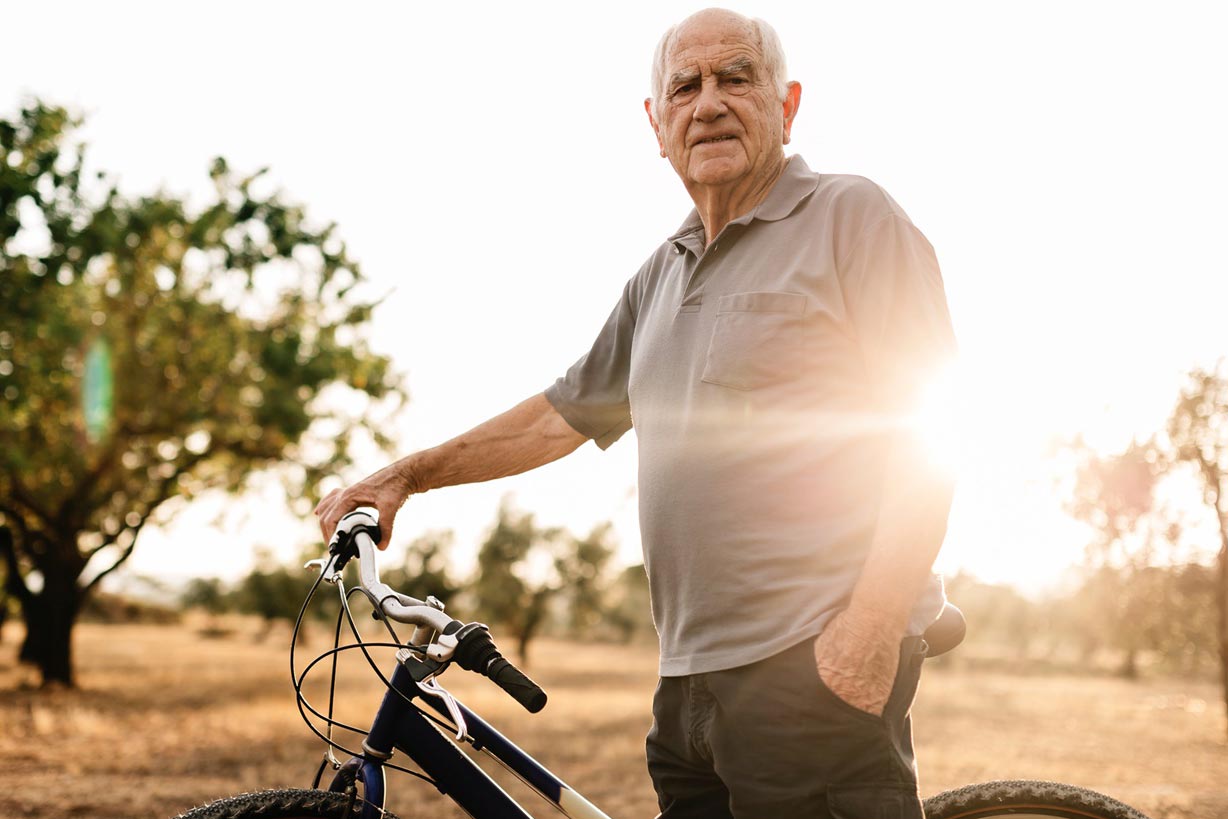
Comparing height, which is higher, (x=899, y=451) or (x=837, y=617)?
(x=899, y=451)

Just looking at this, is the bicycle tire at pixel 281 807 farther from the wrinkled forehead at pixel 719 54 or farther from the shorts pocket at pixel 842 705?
the wrinkled forehead at pixel 719 54

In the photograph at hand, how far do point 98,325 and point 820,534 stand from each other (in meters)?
19.1

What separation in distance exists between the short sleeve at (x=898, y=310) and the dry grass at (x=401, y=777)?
5.12 m

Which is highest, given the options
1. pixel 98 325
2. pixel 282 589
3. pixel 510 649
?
pixel 98 325

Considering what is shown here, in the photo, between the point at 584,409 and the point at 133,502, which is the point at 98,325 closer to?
the point at 133,502

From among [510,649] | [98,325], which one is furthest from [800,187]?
[510,649]

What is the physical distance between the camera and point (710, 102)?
2311 mm

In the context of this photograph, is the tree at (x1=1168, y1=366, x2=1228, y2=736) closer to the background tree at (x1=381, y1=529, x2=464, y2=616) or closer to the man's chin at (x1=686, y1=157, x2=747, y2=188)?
the man's chin at (x1=686, y1=157, x2=747, y2=188)

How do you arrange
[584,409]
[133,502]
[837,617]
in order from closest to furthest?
[837,617] < [584,409] < [133,502]

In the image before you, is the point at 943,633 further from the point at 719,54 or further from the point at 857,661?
the point at 719,54

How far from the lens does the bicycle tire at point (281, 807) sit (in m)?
1.97

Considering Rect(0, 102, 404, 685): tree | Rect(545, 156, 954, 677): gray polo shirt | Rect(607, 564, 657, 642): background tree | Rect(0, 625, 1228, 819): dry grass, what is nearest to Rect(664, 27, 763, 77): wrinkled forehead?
Rect(545, 156, 954, 677): gray polo shirt

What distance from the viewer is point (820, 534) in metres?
2.04

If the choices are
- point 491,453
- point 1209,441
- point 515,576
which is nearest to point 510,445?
point 491,453
